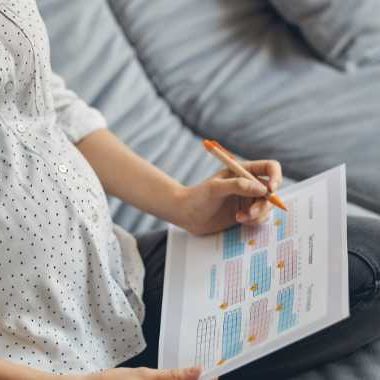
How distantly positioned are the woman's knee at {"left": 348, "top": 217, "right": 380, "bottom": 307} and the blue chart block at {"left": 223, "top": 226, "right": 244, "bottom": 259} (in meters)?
0.12

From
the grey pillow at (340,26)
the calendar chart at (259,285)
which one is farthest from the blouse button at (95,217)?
the grey pillow at (340,26)

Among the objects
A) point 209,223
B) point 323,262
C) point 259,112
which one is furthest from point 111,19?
point 323,262

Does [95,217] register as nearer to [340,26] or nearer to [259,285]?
[259,285]

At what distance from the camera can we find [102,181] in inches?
38.3

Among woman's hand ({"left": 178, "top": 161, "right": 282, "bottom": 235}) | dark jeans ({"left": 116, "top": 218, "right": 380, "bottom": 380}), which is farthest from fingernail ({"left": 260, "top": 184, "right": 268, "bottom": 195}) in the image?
dark jeans ({"left": 116, "top": 218, "right": 380, "bottom": 380})

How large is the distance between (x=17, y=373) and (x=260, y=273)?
10.4 inches

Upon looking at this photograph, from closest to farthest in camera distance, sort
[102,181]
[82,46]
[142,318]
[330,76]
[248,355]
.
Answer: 1. [248,355]
2. [142,318]
3. [102,181]
4. [82,46]
5. [330,76]

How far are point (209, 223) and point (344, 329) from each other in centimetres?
20

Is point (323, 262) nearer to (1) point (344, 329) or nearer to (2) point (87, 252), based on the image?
(1) point (344, 329)

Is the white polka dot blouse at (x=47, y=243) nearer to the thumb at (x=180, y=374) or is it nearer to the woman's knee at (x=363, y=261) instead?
the thumb at (x=180, y=374)

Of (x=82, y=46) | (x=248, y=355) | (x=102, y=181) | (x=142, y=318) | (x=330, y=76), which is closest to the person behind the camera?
(x=248, y=355)

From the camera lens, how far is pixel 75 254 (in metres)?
0.80

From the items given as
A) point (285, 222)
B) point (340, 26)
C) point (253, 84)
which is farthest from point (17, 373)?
point (340, 26)

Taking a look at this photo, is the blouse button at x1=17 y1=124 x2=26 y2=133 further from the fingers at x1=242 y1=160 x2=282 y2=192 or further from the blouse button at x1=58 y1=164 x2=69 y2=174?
the fingers at x1=242 y1=160 x2=282 y2=192
